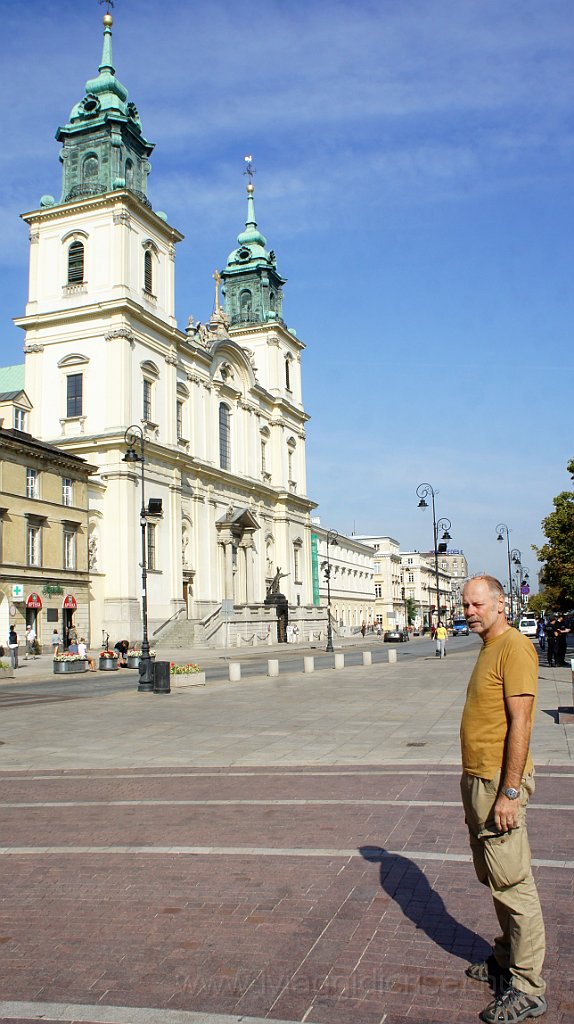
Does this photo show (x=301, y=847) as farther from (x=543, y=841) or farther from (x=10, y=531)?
(x=10, y=531)

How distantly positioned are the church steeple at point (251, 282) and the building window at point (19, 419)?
3145 cm

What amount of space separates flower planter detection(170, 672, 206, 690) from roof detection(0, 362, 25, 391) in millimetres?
36967

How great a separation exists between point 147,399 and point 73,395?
15.2 feet

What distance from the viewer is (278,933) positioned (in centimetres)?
532

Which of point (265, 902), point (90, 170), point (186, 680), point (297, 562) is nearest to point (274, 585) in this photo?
point (297, 562)

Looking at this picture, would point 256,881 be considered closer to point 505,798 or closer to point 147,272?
point 505,798

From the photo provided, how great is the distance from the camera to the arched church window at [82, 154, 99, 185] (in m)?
55.5

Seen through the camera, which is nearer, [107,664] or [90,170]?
[107,664]

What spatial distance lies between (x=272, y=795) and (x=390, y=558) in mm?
132007

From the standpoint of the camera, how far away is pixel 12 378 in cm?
5922

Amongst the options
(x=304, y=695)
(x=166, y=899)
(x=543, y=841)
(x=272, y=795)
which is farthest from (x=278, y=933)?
(x=304, y=695)

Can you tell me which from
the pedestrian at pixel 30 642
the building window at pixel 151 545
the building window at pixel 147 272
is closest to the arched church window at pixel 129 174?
the building window at pixel 147 272

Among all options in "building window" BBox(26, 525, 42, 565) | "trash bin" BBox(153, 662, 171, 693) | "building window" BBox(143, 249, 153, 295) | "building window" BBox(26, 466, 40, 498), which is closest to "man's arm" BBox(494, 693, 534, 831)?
"trash bin" BBox(153, 662, 171, 693)

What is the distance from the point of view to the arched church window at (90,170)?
5547 cm
